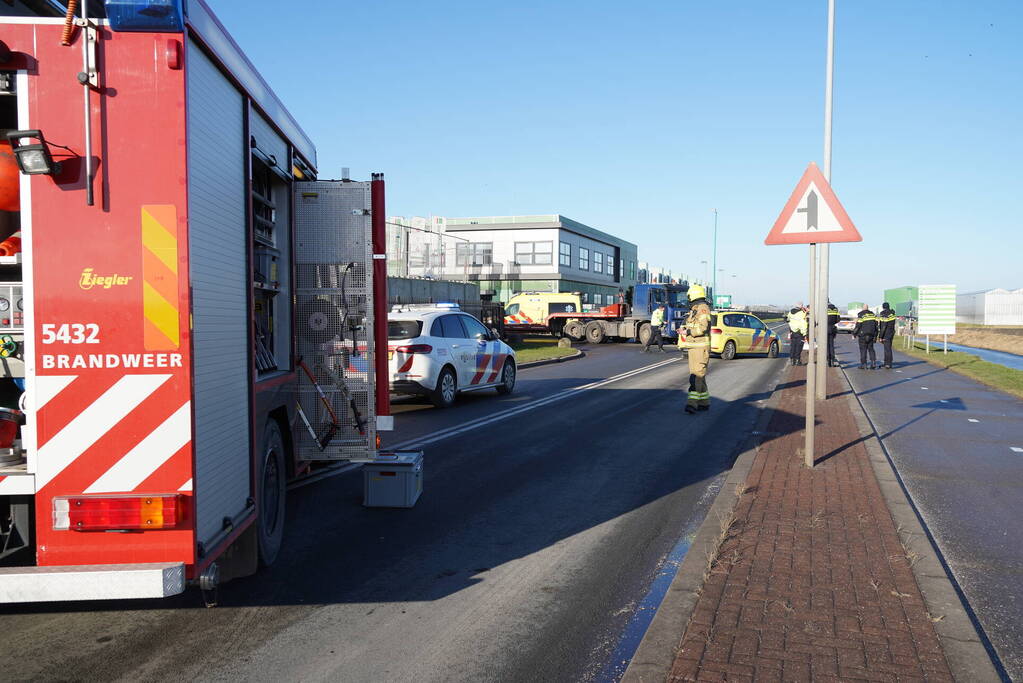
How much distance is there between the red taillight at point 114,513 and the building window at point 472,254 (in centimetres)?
3411

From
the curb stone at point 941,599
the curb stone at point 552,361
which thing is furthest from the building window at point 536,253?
the curb stone at point 941,599

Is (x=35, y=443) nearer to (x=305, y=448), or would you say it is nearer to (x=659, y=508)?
(x=305, y=448)

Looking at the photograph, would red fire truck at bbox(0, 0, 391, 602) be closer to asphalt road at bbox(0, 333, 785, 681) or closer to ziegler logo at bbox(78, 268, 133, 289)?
ziegler logo at bbox(78, 268, 133, 289)

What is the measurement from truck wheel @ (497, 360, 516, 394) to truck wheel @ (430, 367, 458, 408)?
1.80 m

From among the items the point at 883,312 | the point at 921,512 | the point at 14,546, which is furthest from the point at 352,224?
the point at 883,312

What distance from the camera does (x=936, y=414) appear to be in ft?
43.2

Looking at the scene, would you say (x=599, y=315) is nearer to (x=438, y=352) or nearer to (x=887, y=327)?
(x=887, y=327)

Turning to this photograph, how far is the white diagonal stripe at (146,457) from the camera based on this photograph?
369 cm

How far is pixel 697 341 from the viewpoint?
41.8 ft

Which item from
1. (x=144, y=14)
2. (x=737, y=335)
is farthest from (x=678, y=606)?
(x=737, y=335)

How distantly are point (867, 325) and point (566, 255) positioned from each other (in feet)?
125

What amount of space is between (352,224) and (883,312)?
1890 cm

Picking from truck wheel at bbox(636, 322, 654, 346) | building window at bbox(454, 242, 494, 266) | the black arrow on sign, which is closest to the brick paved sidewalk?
the black arrow on sign

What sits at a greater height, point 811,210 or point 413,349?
point 811,210
